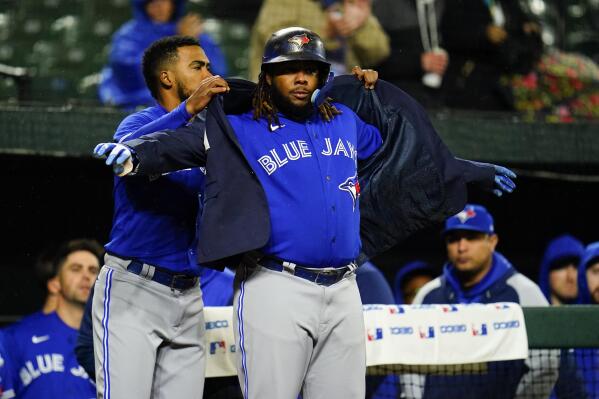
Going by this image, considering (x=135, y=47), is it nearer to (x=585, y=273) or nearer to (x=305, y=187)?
(x=585, y=273)

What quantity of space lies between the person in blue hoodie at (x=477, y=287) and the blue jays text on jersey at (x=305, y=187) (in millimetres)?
1843

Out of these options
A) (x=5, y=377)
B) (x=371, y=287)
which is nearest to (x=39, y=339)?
(x=5, y=377)

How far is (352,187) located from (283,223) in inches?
11.5

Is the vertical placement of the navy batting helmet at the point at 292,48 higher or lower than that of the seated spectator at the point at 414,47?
lower

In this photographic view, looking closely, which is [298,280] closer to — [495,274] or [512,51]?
[495,274]

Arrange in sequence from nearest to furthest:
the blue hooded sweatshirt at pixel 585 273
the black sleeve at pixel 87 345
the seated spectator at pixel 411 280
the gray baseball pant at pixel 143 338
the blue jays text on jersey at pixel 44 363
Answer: the gray baseball pant at pixel 143 338 < the black sleeve at pixel 87 345 < the blue jays text on jersey at pixel 44 363 < the blue hooded sweatshirt at pixel 585 273 < the seated spectator at pixel 411 280

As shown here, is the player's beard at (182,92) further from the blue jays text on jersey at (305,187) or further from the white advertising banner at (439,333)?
the white advertising banner at (439,333)

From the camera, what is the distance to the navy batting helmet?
3236 mm

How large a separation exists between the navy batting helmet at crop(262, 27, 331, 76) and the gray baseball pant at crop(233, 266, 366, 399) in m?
0.67

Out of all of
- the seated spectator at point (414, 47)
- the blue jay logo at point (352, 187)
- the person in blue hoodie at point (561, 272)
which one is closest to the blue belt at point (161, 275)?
the blue jay logo at point (352, 187)

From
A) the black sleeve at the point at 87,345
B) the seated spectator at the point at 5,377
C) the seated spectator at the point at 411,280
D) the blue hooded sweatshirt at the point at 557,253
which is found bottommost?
the seated spectator at the point at 5,377

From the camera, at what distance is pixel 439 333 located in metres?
4.44

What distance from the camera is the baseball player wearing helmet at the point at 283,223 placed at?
315 centimetres

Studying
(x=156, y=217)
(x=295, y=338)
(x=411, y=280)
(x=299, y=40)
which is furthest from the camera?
(x=411, y=280)
